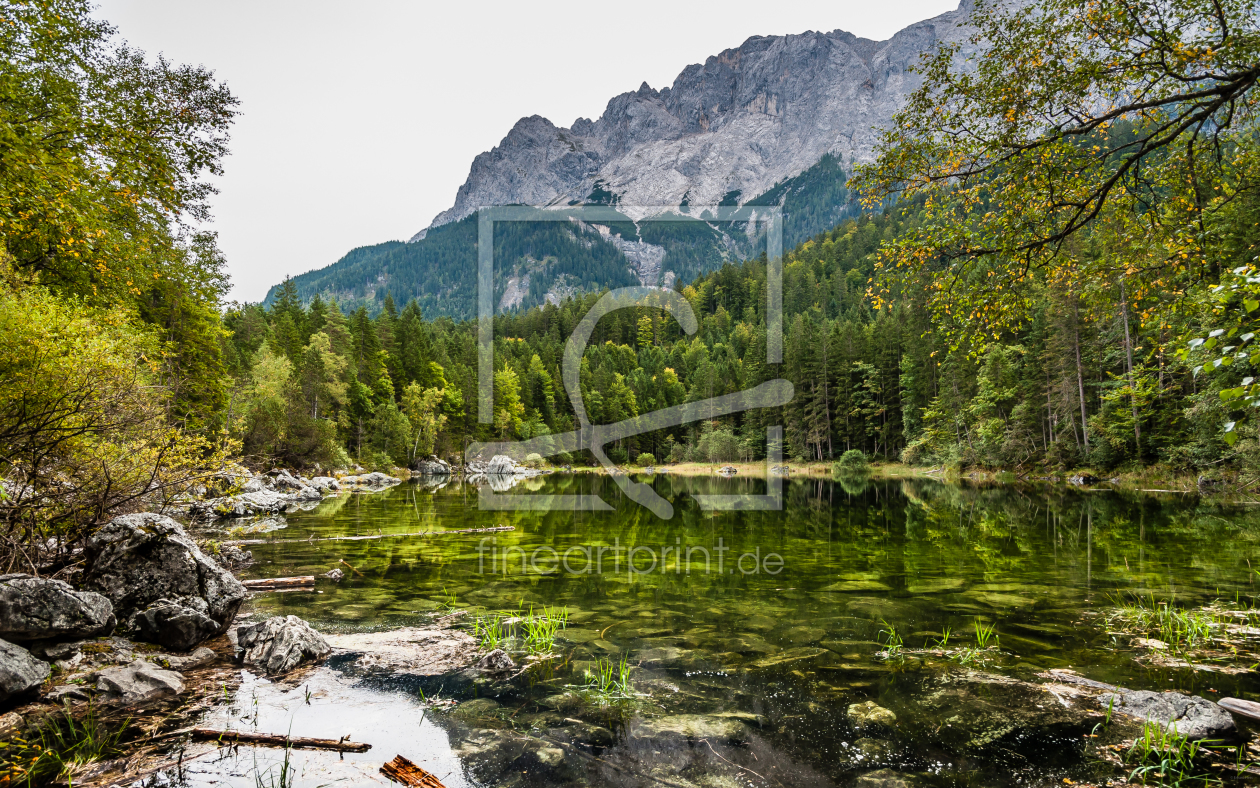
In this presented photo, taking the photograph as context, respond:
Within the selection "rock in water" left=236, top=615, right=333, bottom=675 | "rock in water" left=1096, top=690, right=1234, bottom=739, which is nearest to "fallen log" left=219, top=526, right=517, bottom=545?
"rock in water" left=236, top=615, right=333, bottom=675

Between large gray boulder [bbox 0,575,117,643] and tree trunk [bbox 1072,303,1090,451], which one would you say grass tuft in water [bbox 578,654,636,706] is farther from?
tree trunk [bbox 1072,303,1090,451]

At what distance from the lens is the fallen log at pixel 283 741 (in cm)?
467

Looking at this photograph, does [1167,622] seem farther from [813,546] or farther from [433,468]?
[433,468]

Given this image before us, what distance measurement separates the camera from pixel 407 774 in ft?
13.9

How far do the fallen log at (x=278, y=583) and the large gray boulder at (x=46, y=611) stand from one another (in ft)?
12.7

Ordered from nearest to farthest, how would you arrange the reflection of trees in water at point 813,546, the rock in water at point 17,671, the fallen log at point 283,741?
the fallen log at point 283,741 < the rock in water at point 17,671 < the reflection of trees in water at point 813,546

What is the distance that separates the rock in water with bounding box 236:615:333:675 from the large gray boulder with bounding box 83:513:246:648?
0.83m

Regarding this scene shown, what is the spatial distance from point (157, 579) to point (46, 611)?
1699mm

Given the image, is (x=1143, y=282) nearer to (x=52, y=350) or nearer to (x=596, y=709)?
(x=596, y=709)

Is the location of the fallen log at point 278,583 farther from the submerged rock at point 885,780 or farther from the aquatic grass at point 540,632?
the submerged rock at point 885,780

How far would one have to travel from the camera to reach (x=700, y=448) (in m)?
73.4

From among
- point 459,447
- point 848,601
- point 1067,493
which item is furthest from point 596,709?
point 459,447

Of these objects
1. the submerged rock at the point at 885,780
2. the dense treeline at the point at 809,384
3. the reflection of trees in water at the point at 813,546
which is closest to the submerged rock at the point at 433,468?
the dense treeline at the point at 809,384

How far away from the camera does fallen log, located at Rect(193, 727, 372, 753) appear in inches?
184
